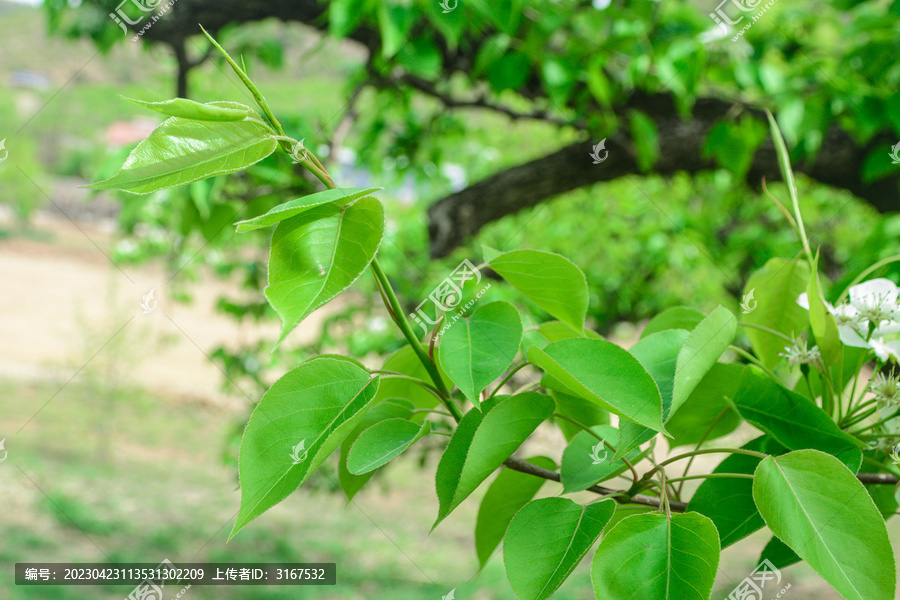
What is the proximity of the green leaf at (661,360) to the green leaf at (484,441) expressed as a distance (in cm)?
3

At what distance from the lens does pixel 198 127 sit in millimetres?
190

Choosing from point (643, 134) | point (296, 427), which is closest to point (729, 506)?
point (296, 427)

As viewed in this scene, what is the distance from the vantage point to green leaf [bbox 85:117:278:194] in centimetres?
18

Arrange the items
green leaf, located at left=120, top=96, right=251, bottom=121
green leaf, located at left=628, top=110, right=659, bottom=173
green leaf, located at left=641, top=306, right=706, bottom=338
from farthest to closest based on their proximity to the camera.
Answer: green leaf, located at left=628, top=110, right=659, bottom=173 → green leaf, located at left=641, top=306, right=706, bottom=338 → green leaf, located at left=120, top=96, right=251, bottom=121

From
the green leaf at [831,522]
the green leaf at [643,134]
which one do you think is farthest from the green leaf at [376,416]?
the green leaf at [643,134]

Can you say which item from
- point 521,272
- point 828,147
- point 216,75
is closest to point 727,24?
point 828,147

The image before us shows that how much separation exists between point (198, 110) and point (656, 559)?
18 centimetres

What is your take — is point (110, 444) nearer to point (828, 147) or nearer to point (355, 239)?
point (828, 147)

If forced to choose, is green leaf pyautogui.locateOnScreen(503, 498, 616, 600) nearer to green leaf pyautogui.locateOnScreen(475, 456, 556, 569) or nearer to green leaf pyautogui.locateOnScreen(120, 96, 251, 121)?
green leaf pyautogui.locateOnScreen(475, 456, 556, 569)

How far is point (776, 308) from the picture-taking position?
0.99 feet

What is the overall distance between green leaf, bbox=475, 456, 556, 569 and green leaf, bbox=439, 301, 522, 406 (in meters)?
0.06

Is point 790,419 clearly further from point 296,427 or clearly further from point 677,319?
point 296,427

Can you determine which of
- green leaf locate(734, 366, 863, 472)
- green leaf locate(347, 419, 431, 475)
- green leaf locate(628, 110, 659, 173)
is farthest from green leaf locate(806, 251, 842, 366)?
green leaf locate(628, 110, 659, 173)

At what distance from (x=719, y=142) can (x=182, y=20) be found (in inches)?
32.3
